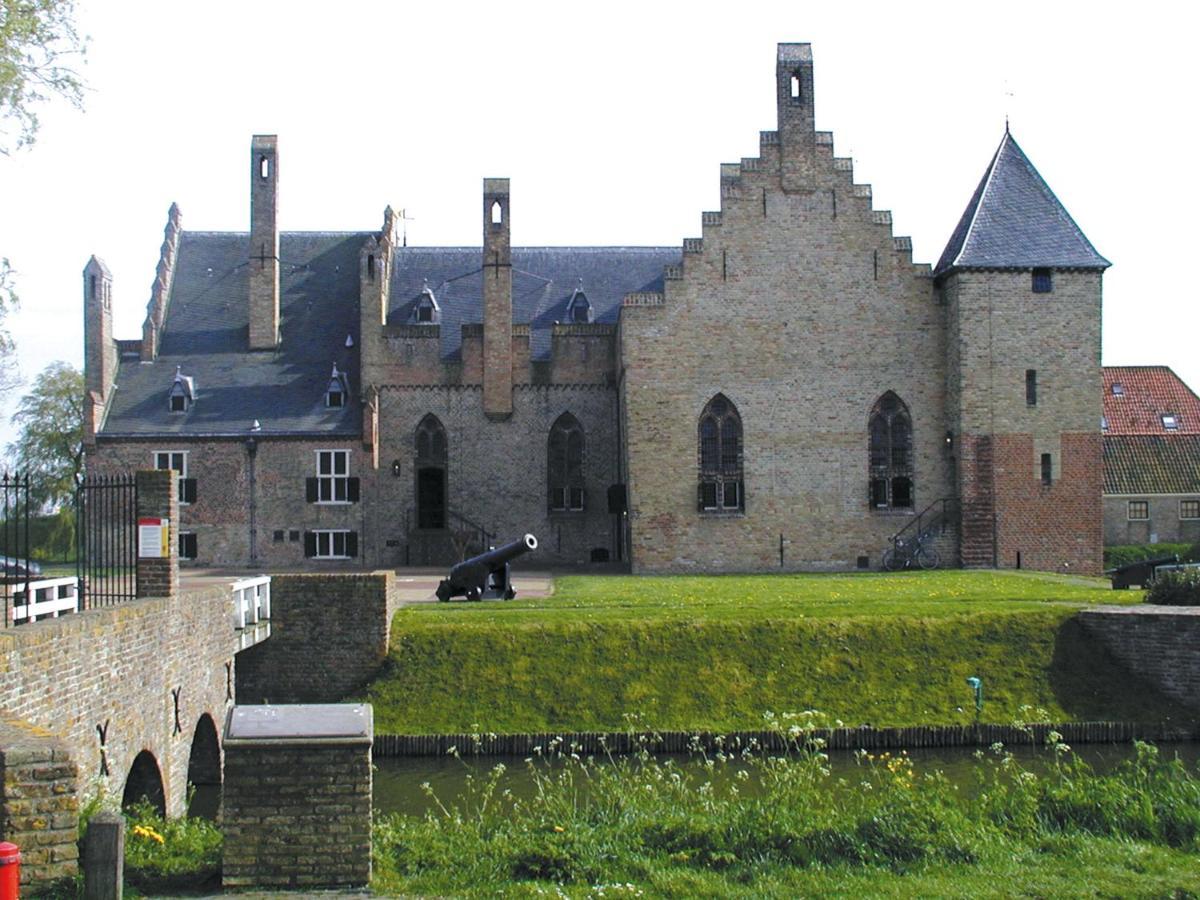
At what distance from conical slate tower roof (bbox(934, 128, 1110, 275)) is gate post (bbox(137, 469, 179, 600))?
26729 mm

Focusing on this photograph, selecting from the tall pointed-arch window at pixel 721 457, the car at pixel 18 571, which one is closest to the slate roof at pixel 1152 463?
the tall pointed-arch window at pixel 721 457

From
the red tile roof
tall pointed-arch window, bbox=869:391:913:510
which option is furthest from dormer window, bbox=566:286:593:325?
the red tile roof

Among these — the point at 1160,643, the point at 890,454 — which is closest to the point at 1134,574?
the point at 890,454

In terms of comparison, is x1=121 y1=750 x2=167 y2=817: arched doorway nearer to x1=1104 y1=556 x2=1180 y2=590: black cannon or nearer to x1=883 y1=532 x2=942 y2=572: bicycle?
x1=1104 y1=556 x2=1180 y2=590: black cannon

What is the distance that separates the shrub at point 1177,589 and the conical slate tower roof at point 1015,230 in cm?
1342

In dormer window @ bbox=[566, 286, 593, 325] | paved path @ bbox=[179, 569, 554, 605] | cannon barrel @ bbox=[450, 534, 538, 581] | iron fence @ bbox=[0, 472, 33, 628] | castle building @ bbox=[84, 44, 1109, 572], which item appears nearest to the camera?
iron fence @ bbox=[0, 472, 33, 628]

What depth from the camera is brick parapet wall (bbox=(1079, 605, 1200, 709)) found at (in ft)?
79.4

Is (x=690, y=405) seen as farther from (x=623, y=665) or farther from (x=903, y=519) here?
(x=623, y=665)

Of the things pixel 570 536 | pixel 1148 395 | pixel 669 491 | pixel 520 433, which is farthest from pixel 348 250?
pixel 1148 395

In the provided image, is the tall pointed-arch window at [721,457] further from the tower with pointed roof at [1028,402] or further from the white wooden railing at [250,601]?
the white wooden railing at [250,601]

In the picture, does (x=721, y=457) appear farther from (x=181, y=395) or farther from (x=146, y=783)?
(x=146, y=783)

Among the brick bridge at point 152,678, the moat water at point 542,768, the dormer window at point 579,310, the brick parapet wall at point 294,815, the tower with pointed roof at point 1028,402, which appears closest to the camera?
the brick bridge at point 152,678

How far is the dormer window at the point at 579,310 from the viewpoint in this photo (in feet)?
150

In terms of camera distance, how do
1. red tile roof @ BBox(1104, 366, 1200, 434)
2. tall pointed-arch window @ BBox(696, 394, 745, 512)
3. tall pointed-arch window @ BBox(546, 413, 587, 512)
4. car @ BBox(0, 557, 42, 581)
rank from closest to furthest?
1. car @ BBox(0, 557, 42, 581)
2. tall pointed-arch window @ BBox(696, 394, 745, 512)
3. tall pointed-arch window @ BBox(546, 413, 587, 512)
4. red tile roof @ BBox(1104, 366, 1200, 434)
